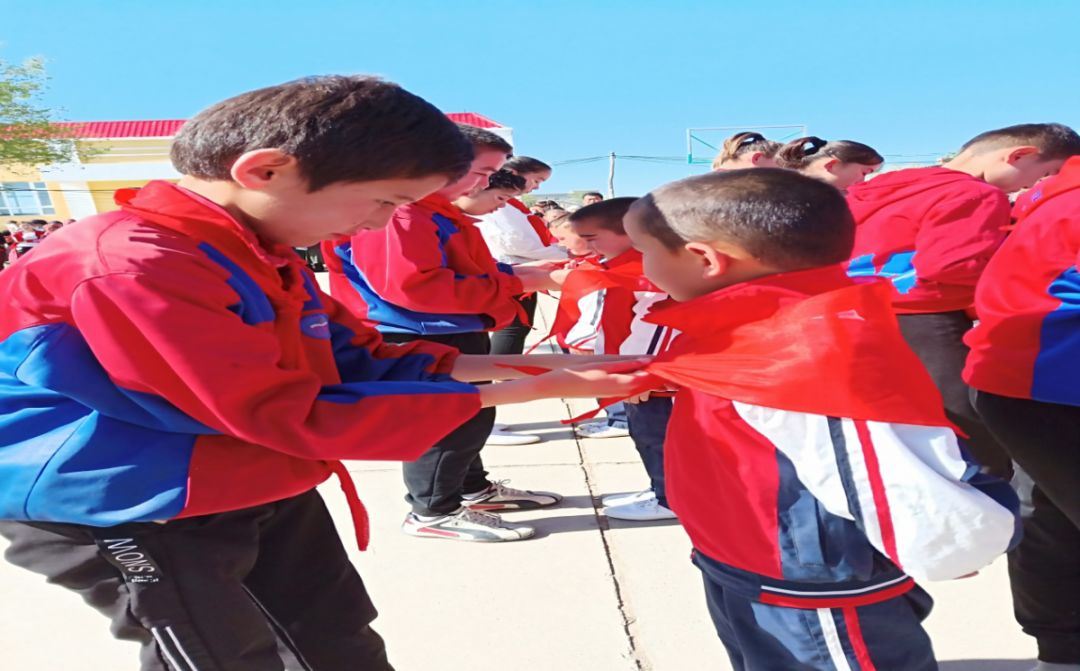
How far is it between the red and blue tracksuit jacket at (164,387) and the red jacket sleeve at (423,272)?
1.23m

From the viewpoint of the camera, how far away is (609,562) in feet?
8.89

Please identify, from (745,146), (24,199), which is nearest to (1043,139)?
(745,146)

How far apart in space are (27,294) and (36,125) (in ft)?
104

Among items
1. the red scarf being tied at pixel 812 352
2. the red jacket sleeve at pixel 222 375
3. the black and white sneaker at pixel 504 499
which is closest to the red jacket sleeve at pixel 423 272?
the black and white sneaker at pixel 504 499

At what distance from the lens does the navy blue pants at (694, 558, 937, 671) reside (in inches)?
45.8

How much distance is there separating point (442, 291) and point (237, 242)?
4.54 ft

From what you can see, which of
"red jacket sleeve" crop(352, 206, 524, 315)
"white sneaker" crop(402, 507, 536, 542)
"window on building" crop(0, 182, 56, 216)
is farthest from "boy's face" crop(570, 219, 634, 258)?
"window on building" crop(0, 182, 56, 216)

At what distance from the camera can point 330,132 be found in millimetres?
1075

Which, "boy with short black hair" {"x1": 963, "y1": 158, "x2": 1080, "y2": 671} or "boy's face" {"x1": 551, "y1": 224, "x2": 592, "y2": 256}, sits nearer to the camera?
"boy with short black hair" {"x1": 963, "y1": 158, "x2": 1080, "y2": 671}

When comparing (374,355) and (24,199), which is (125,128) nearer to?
(24,199)

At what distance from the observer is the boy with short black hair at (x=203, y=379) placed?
1044 mm

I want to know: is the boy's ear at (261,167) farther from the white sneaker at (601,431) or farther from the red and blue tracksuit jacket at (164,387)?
the white sneaker at (601,431)

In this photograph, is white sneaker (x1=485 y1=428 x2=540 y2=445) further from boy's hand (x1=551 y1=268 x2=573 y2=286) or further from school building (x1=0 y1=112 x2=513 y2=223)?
school building (x1=0 y1=112 x2=513 y2=223)

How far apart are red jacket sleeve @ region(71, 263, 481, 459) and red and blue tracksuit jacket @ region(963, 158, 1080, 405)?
1332 millimetres
